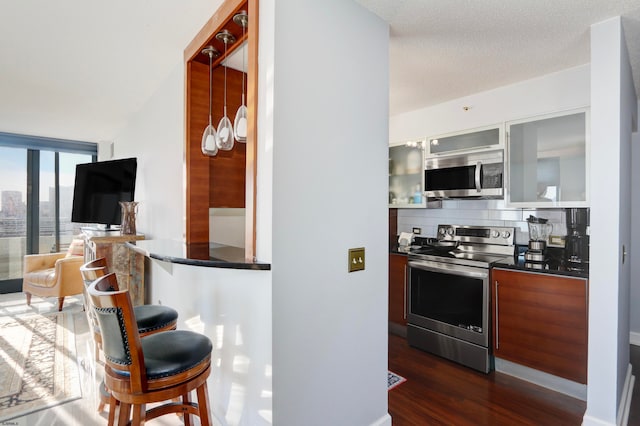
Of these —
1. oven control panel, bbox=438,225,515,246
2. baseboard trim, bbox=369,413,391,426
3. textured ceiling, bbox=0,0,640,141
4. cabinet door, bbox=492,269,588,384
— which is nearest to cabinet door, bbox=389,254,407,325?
oven control panel, bbox=438,225,515,246

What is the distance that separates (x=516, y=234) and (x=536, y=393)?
135 centimetres

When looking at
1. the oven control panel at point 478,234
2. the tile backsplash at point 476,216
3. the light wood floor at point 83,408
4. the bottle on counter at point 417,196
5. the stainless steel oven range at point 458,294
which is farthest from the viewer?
the bottle on counter at point 417,196

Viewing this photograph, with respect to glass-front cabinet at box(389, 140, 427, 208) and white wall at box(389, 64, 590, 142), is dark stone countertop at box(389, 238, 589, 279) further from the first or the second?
white wall at box(389, 64, 590, 142)

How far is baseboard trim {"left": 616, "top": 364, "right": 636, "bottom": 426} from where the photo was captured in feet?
6.76

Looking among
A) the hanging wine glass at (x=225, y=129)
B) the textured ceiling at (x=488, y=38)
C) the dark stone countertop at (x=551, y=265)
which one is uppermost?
the textured ceiling at (x=488, y=38)

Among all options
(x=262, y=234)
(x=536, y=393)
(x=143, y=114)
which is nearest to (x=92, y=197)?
(x=143, y=114)

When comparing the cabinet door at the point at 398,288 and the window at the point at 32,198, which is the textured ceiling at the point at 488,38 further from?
the window at the point at 32,198

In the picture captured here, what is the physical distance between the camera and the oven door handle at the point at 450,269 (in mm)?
2760

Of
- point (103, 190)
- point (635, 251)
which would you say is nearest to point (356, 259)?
point (635, 251)

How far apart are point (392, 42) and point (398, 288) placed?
7.40 ft

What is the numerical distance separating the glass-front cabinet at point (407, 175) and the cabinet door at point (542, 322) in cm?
124

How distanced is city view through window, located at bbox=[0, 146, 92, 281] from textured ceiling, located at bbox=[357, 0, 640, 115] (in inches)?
221

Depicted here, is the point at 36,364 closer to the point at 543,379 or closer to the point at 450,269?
the point at 450,269

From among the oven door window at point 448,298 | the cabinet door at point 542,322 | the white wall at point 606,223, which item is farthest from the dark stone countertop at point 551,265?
the white wall at point 606,223
